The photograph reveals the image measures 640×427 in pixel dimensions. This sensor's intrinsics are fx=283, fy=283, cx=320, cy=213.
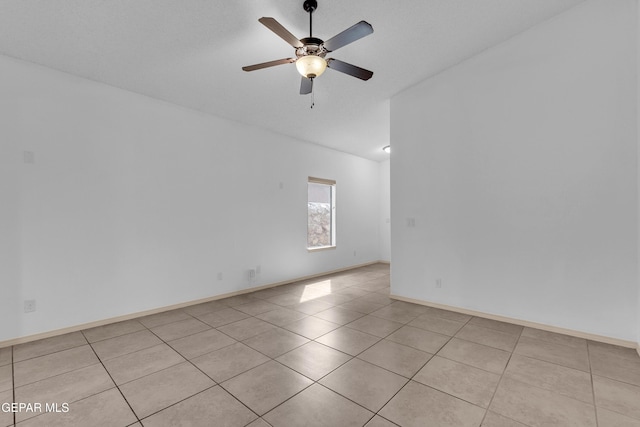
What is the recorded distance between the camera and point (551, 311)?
3.24 meters

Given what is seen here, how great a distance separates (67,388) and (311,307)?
262cm

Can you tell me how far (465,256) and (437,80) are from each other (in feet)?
8.40

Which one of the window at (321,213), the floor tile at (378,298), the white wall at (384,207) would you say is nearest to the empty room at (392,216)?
the floor tile at (378,298)

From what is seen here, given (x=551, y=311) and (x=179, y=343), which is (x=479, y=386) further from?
(x=179, y=343)

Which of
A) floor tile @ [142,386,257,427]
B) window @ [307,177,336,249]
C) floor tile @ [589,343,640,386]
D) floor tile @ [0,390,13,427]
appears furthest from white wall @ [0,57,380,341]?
floor tile @ [589,343,640,386]

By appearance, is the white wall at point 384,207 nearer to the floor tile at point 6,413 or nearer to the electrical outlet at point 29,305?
the electrical outlet at point 29,305

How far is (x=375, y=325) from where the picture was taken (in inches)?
134

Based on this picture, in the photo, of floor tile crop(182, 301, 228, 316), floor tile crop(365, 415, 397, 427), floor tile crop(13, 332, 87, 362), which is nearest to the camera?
floor tile crop(365, 415, 397, 427)

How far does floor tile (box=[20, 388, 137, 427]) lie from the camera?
1788mm

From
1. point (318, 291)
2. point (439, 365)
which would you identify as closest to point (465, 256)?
point (439, 365)

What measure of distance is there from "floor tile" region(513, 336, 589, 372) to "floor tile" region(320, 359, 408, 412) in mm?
1428

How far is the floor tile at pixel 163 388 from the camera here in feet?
6.46

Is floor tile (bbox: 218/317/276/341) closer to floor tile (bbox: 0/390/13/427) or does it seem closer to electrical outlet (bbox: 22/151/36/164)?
floor tile (bbox: 0/390/13/427)

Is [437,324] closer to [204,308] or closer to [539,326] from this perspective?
[539,326]
